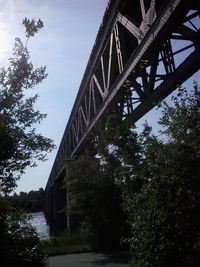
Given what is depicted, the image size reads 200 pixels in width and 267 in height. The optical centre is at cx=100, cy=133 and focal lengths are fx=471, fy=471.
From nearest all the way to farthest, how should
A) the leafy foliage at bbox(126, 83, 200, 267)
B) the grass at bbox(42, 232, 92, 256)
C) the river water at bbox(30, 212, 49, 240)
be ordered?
the leafy foliage at bbox(126, 83, 200, 267)
the river water at bbox(30, 212, 49, 240)
the grass at bbox(42, 232, 92, 256)

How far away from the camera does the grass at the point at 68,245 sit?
23.3m

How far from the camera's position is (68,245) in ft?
85.5

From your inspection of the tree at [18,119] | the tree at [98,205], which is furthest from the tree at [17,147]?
the tree at [98,205]

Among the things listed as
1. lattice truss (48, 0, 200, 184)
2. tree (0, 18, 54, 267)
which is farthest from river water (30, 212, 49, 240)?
lattice truss (48, 0, 200, 184)

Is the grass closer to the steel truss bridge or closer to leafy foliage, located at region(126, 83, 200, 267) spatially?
the steel truss bridge

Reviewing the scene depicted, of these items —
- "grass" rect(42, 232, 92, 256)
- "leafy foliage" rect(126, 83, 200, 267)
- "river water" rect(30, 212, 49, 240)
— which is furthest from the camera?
"grass" rect(42, 232, 92, 256)

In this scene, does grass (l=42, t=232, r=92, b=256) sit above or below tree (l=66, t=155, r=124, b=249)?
below

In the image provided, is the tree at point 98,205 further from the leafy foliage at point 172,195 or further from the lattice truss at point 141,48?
the leafy foliage at point 172,195

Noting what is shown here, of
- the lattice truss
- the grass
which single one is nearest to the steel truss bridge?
the lattice truss

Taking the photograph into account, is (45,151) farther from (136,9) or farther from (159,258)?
(136,9)

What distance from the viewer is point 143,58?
544 inches

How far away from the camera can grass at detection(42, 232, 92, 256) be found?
23328 mm

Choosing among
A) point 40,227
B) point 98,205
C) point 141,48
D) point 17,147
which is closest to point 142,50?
point 141,48

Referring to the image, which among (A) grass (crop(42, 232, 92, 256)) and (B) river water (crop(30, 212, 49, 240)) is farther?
(A) grass (crop(42, 232, 92, 256))
